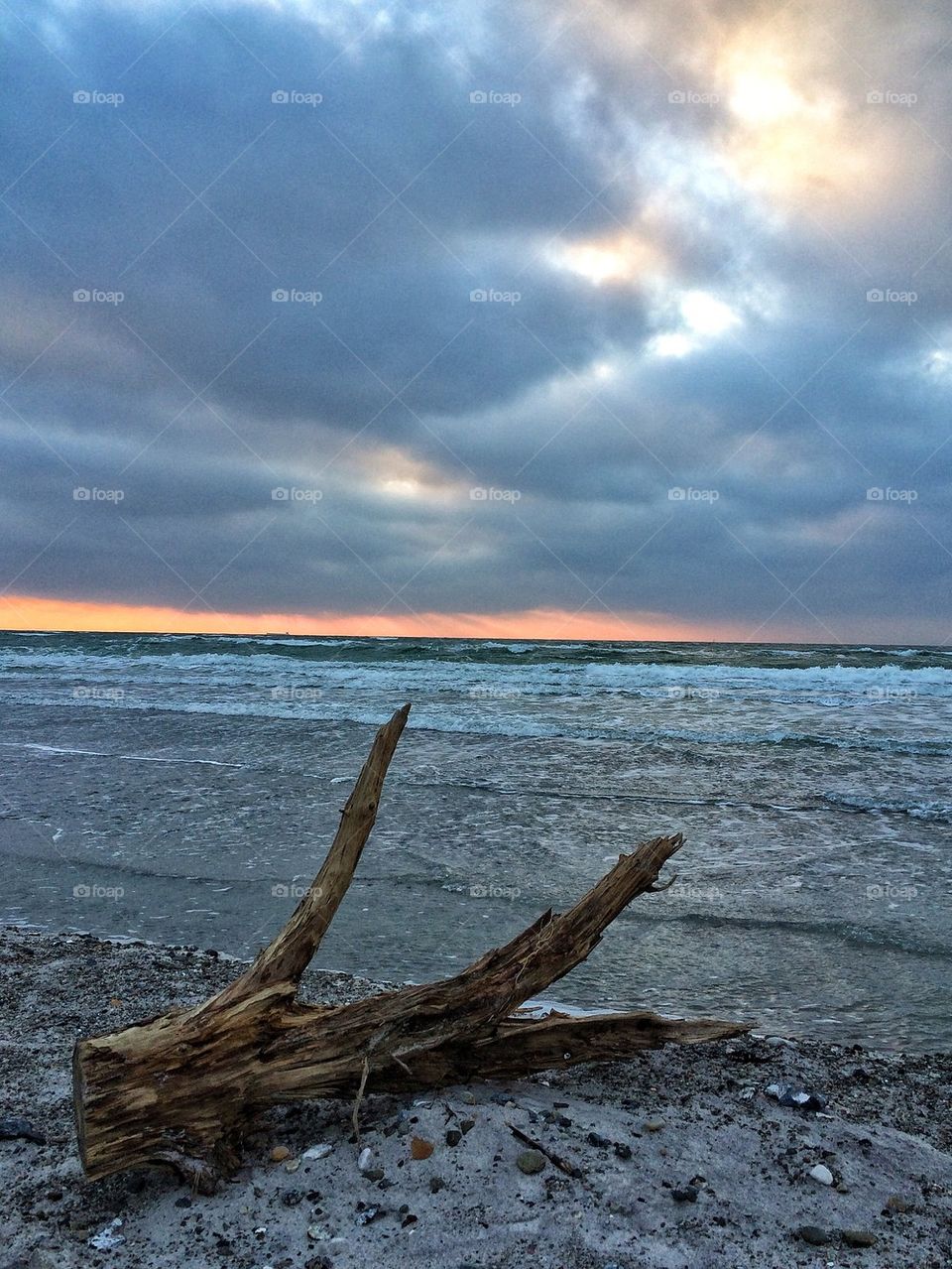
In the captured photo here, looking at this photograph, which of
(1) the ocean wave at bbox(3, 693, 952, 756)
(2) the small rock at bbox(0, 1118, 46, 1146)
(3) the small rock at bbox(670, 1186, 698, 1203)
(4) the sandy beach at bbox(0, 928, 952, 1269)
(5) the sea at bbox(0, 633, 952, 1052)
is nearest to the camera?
(4) the sandy beach at bbox(0, 928, 952, 1269)

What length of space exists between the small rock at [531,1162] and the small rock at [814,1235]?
0.74m

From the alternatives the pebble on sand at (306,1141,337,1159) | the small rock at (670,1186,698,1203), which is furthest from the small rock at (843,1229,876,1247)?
the pebble on sand at (306,1141,337,1159)

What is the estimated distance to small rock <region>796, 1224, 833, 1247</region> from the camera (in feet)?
7.64

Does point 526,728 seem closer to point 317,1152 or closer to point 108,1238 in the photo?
point 317,1152

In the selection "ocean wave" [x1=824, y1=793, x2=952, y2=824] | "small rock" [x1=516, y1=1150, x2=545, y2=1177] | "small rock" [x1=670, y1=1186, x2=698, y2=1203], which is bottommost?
"small rock" [x1=670, y1=1186, x2=698, y2=1203]

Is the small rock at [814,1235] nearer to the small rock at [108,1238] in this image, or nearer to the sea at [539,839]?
the sea at [539,839]

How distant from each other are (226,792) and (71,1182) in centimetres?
692

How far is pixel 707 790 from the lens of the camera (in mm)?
9586

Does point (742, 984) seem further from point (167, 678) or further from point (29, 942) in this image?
point (167, 678)

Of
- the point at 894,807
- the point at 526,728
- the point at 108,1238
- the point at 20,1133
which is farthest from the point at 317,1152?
the point at 526,728

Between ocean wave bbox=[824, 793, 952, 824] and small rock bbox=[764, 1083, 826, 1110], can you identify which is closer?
Answer: small rock bbox=[764, 1083, 826, 1110]

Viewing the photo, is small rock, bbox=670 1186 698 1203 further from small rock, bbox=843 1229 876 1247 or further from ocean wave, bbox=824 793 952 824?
ocean wave, bbox=824 793 952 824

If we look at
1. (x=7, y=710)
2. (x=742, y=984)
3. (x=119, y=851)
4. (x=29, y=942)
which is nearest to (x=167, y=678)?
(x=7, y=710)

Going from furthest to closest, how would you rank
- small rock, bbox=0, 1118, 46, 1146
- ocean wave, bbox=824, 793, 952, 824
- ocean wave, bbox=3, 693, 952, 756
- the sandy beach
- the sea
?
ocean wave, bbox=3, 693, 952, 756 → ocean wave, bbox=824, 793, 952, 824 → the sea → small rock, bbox=0, 1118, 46, 1146 → the sandy beach
